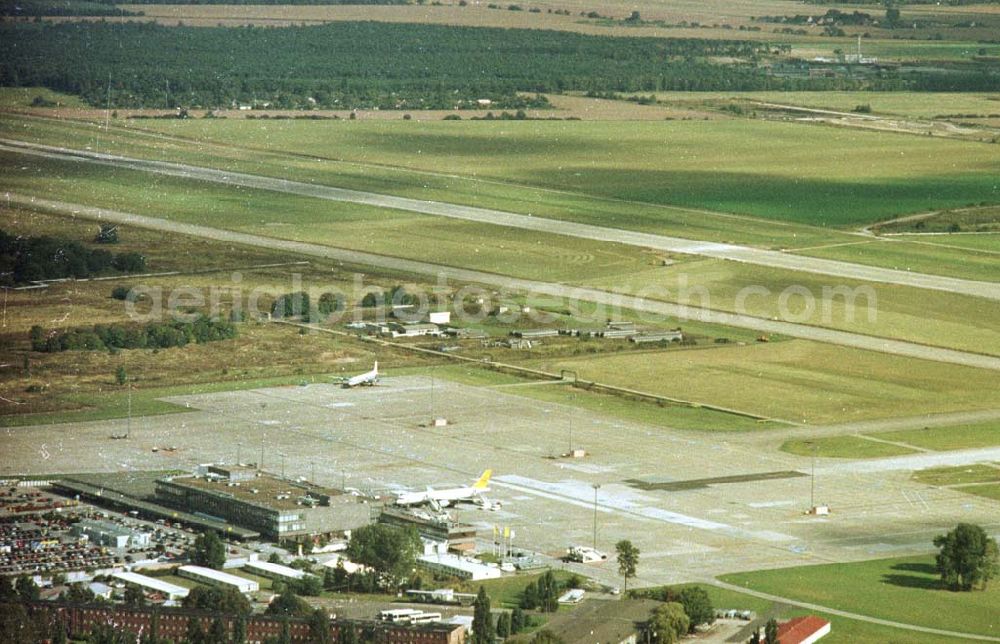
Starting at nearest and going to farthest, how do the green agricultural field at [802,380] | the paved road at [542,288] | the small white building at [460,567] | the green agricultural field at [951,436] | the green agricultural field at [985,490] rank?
the small white building at [460,567], the green agricultural field at [985,490], the green agricultural field at [951,436], the green agricultural field at [802,380], the paved road at [542,288]

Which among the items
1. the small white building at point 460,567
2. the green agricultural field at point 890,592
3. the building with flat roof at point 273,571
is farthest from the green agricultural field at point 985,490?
the building with flat roof at point 273,571

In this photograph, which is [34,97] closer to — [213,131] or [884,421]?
[213,131]

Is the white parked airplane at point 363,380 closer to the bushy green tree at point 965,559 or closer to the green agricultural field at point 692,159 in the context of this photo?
the bushy green tree at point 965,559

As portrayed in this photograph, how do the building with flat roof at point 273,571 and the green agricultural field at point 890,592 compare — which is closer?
the green agricultural field at point 890,592

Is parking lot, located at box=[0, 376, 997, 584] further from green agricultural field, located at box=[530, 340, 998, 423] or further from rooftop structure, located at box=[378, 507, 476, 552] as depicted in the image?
green agricultural field, located at box=[530, 340, 998, 423]

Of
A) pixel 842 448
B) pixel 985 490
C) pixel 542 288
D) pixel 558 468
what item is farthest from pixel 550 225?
pixel 985 490
